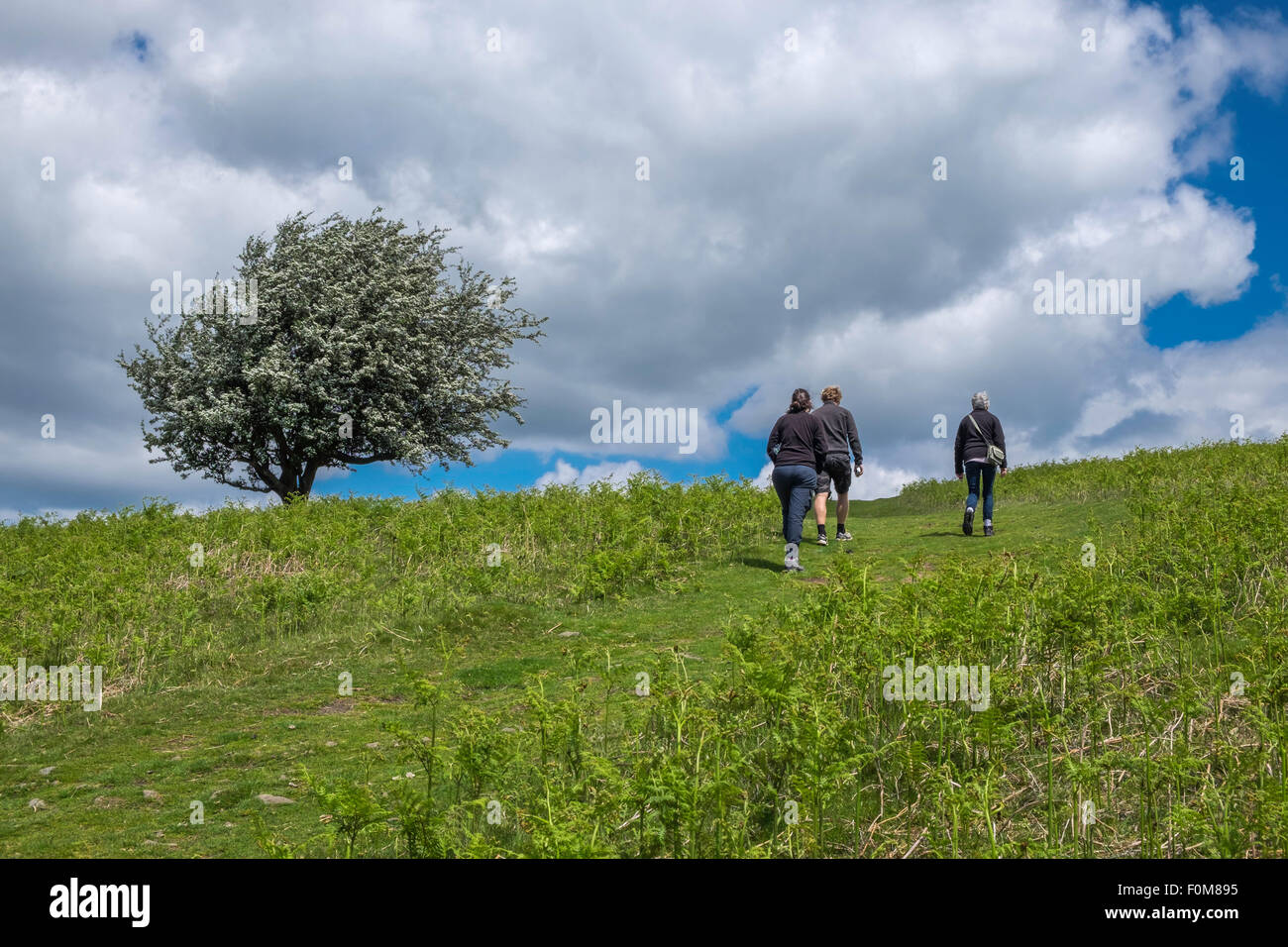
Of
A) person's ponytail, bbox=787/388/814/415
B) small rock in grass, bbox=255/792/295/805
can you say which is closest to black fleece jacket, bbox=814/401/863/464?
person's ponytail, bbox=787/388/814/415

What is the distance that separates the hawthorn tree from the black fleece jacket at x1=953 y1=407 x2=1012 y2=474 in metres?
19.2

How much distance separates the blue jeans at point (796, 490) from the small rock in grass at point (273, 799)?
968 centimetres

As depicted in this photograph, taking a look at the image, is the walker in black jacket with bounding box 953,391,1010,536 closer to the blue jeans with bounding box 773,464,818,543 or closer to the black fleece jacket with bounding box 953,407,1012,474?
the black fleece jacket with bounding box 953,407,1012,474

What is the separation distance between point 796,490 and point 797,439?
89 cm

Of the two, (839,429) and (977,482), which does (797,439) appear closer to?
(839,429)

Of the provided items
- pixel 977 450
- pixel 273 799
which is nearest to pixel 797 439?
pixel 977 450

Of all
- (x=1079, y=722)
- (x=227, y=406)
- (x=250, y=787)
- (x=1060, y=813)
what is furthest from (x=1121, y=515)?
(x=227, y=406)

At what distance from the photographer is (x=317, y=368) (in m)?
29.4

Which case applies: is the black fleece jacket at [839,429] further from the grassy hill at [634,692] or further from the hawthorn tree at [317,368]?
the hawthorn tree at [317,368]

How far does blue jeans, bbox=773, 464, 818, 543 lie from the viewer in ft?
50.5

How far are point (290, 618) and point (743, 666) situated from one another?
9.04m

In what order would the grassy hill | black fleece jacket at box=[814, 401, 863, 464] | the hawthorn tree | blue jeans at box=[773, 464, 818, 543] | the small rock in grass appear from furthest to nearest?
1. the hawthorn tree
2. black fleece jacket at box=[814, 401, 863, 464]
3. blue jeans at box=[773, 464, 818, 543]
4. the small rock in grass
5. the grassy hill
